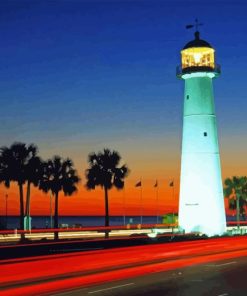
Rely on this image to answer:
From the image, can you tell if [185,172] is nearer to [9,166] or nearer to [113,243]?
[113,243]

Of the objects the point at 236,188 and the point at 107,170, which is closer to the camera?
the point at 107,170

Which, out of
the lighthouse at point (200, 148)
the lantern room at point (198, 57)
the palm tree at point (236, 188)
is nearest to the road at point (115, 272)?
the lighthouse at point (200, 148)

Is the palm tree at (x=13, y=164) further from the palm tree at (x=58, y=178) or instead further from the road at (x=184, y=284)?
the road at (x=184, y=284)

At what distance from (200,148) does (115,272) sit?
25966 millimetres

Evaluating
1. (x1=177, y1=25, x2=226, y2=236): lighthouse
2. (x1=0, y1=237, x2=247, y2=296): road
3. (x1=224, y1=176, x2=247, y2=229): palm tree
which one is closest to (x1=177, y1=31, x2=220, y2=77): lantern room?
(x1=177, y1=25, x2=226, y2=236): lighthouse

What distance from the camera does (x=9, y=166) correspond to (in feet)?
204

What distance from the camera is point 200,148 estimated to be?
4550 centimetres

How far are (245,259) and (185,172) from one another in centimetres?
1742

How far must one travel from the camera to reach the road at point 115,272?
17625 millimetres

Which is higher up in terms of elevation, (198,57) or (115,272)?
(198,57)

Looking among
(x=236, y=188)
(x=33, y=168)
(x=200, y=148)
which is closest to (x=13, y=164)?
(x=33, y=168)

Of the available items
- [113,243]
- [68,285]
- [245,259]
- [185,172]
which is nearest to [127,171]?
[185,172]

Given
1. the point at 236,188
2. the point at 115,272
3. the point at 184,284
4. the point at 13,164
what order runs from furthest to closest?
the point at 236,188 → the point at 13,164 → the point at 115,272 → the point at 184,284

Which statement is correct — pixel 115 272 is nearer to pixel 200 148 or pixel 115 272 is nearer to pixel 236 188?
pixel 200 148
